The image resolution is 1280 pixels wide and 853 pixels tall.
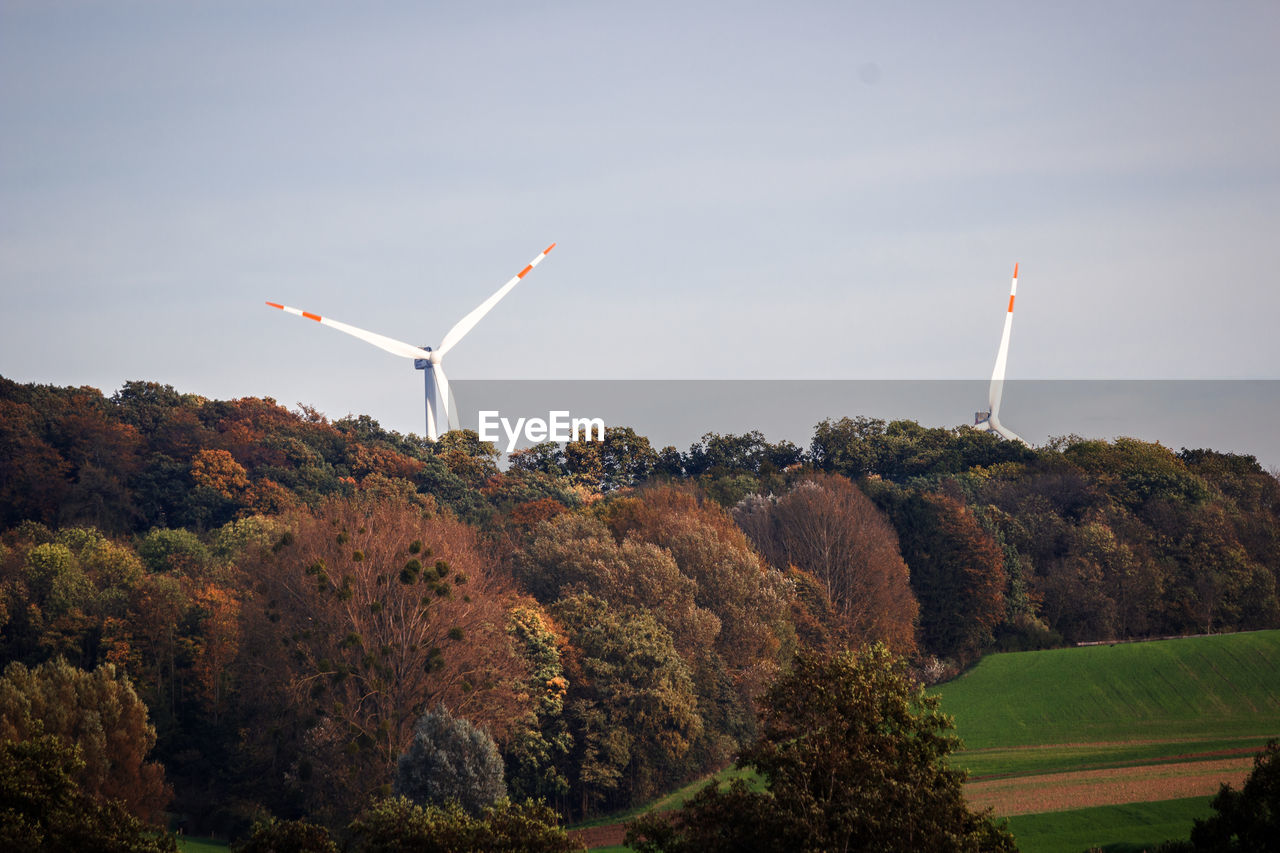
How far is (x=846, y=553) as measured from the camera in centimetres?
8694

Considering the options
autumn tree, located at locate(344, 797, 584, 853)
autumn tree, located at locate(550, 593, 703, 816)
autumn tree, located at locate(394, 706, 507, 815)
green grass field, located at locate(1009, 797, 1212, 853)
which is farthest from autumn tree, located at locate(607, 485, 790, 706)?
autumn tree, located at locate(344, 797, 584, 853)

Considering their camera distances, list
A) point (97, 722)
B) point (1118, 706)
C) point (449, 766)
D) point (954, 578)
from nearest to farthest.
Result: point (449, 766)
point (97, 722)
point (1118, 706)
point (954, 578)

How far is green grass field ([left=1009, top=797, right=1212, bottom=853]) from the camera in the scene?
42281 millimetres

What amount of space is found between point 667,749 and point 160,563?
37.8 meters

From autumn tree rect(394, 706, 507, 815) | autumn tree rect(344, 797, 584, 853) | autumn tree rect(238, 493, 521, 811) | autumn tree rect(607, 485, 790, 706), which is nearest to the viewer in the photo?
autumn tree rect(344, 797, 584, 853)

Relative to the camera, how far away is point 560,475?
124875mm

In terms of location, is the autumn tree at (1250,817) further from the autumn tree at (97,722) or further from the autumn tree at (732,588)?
the autumn tree at (732,588)

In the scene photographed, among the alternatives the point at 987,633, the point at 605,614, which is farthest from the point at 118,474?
the point at 987,633

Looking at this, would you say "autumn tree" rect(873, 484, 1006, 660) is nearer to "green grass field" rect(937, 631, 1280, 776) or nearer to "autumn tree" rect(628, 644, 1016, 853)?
"green grass field" rect(937, 631, 1280, 776)

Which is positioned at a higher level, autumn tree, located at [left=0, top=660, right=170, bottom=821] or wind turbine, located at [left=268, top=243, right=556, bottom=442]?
wind turbine, located at [left=268, top=243, right=556, bottom=442]

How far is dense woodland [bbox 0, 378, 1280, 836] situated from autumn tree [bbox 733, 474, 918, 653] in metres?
0.24

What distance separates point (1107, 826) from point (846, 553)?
4189 centimetres

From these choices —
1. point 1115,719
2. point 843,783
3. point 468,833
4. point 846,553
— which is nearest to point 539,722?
point 468,833

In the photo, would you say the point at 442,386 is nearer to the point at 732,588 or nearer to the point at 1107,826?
the point at 732,588
